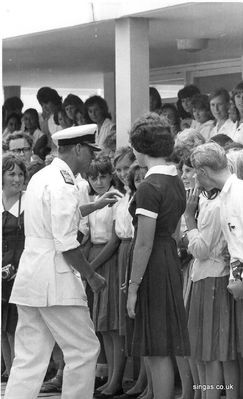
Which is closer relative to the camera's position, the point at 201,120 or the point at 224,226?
the point at 224,226

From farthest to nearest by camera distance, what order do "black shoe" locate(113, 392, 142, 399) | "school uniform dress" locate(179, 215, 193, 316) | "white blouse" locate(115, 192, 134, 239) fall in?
"black shoe" locate(113, 392, 142, 399), "white blouse" locate(115, 192, 134, 239), "school uniform dress" locate(179, 215, 193, 316)

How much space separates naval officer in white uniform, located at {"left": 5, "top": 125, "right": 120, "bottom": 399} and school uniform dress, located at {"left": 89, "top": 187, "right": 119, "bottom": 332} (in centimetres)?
156

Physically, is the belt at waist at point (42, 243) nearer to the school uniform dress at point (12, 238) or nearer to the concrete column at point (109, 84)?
the school uniform dress at point (12, 238)

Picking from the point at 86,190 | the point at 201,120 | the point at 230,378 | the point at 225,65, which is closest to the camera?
the point at 230,378

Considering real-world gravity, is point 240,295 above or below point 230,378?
above

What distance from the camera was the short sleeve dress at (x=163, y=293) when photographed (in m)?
6.38

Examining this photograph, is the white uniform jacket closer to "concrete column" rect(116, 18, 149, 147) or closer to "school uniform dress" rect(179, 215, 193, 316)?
"school uniform dress" rect(179, 215, 193, 316)

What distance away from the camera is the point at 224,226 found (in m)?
6.38

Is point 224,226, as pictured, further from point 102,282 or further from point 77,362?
point 77,362

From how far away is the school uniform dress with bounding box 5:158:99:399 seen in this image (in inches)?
259

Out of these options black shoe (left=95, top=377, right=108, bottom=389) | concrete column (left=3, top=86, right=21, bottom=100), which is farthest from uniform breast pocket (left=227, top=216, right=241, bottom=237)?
concrete column (left=3, top=86, right=21, bottom=100)

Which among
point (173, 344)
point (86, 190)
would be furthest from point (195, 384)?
point (86, 190)

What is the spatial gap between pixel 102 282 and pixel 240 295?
874mm

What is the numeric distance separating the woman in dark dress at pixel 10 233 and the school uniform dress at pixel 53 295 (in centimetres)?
205
